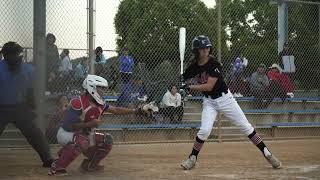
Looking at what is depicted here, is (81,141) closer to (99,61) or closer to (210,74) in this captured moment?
(210,74)

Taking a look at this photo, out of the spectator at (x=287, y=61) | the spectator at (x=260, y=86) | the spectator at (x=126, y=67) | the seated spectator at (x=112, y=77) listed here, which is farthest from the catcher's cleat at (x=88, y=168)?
the spectator at (x=287, y=61)

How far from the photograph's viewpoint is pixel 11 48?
322 inches

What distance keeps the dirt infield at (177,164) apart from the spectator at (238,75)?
2.41 metres

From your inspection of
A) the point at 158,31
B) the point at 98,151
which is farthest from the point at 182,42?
the point at 98,151

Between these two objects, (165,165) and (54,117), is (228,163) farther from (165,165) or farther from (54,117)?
(54,117)

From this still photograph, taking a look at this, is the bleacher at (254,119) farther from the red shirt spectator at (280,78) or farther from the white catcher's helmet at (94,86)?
the white catcher's helmet at (94,86)

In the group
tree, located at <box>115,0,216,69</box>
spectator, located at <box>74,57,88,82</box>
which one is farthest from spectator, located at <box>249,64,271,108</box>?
spectator, located at <box>74,57,88,82</box>

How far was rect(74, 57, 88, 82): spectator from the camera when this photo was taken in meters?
11.2

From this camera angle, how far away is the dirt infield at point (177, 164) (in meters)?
7.85

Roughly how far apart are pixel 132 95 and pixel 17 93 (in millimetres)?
5383

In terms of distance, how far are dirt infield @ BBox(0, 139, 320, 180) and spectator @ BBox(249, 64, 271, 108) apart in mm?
2759

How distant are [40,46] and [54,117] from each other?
131 centimetres

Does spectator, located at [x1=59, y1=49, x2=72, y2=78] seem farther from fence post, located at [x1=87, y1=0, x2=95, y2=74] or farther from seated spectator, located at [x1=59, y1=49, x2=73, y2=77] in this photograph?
fence post, located at [x1=87, y1=0, x2=95, y2=74]

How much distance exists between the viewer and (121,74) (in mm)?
13547
